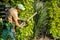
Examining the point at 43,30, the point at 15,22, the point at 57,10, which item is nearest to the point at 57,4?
the point at 57,10

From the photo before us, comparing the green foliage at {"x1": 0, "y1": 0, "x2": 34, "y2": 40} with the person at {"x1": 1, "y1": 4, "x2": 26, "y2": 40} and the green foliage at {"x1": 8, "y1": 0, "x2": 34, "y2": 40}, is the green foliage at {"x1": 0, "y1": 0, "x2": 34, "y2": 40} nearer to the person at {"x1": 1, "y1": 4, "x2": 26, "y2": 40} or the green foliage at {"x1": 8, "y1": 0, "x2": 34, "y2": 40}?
the green foliage at {"x1": 8, "y1": 0, "x2": 34, "y2": 40}

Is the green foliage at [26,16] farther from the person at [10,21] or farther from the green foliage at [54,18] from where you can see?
the person at [10,21]

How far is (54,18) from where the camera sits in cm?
1139

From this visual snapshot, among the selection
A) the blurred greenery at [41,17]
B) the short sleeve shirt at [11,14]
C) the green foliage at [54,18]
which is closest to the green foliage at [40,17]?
the blurred greenery at [41,17]

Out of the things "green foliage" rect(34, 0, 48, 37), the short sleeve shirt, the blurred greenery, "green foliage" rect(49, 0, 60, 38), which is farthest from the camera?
"green foliage" rect(34, 0, 48, 37)

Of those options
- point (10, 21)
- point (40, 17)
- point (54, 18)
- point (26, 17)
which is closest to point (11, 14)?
point (10, 21)

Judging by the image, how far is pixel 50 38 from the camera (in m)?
11.9

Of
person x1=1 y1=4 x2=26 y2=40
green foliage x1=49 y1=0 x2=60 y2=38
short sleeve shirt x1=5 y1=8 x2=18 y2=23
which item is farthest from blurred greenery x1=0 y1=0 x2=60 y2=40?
short sleeve shirt x1=5 y1=8 x2=18 y2=23

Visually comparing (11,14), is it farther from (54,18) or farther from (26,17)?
(54,18)

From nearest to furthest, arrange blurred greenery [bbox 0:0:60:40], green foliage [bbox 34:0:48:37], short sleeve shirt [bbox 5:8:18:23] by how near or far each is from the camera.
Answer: short sleeve shirt [bbox 5:8:18:23] < blurred greenery [bbox 0:0:60:40] < green foliage [bbox 34:0:48:37]

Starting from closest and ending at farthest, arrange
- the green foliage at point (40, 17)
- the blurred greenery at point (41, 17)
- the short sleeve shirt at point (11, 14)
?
the short sleeve shirt at point (11, 14), the blurred greenery at point (41, 17), the green foliage at point (40, 17)

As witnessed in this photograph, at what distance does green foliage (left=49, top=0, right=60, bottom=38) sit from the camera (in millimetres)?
11298

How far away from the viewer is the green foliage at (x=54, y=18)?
11298mm

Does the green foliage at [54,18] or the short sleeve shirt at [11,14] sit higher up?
the short sleeve shirt at [11,14]
